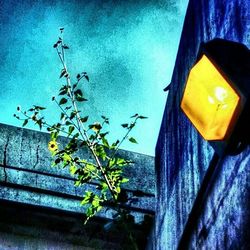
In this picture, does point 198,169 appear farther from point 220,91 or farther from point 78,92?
point 78,92

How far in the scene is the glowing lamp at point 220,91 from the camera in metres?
2.22

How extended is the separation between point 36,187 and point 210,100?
3878 mm

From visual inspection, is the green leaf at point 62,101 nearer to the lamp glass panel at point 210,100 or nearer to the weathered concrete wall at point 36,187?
the weathered concrete wall at point 36,187

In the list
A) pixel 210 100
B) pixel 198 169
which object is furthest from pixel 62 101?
pixel 210 100

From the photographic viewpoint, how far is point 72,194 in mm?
5898

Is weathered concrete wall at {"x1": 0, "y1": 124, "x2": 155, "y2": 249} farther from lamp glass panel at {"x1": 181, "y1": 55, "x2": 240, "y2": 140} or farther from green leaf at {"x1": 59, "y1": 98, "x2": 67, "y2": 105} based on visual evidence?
lamp glass panel at {"x1": 181, "y1": 55, "x2": 240, "y2": 140}

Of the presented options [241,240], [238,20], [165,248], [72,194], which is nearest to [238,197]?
[241,240]

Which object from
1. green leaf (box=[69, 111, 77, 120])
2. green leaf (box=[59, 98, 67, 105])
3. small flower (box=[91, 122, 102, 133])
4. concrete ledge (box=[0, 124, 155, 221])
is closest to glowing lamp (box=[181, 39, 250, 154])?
small flower (box=[91, 122, 102, 133])

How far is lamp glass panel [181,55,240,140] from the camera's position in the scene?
7.50 ft

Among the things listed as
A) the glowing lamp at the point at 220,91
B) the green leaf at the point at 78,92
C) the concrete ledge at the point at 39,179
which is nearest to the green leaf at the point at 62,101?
the green leaf at the point at 78,92

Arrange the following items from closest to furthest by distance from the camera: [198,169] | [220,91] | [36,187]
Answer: [220,91]
[198,169]
[36,187]

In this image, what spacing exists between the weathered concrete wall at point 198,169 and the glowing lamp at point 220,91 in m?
0.32

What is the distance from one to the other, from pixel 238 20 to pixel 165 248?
232 cm

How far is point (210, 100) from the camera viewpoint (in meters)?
2.40
